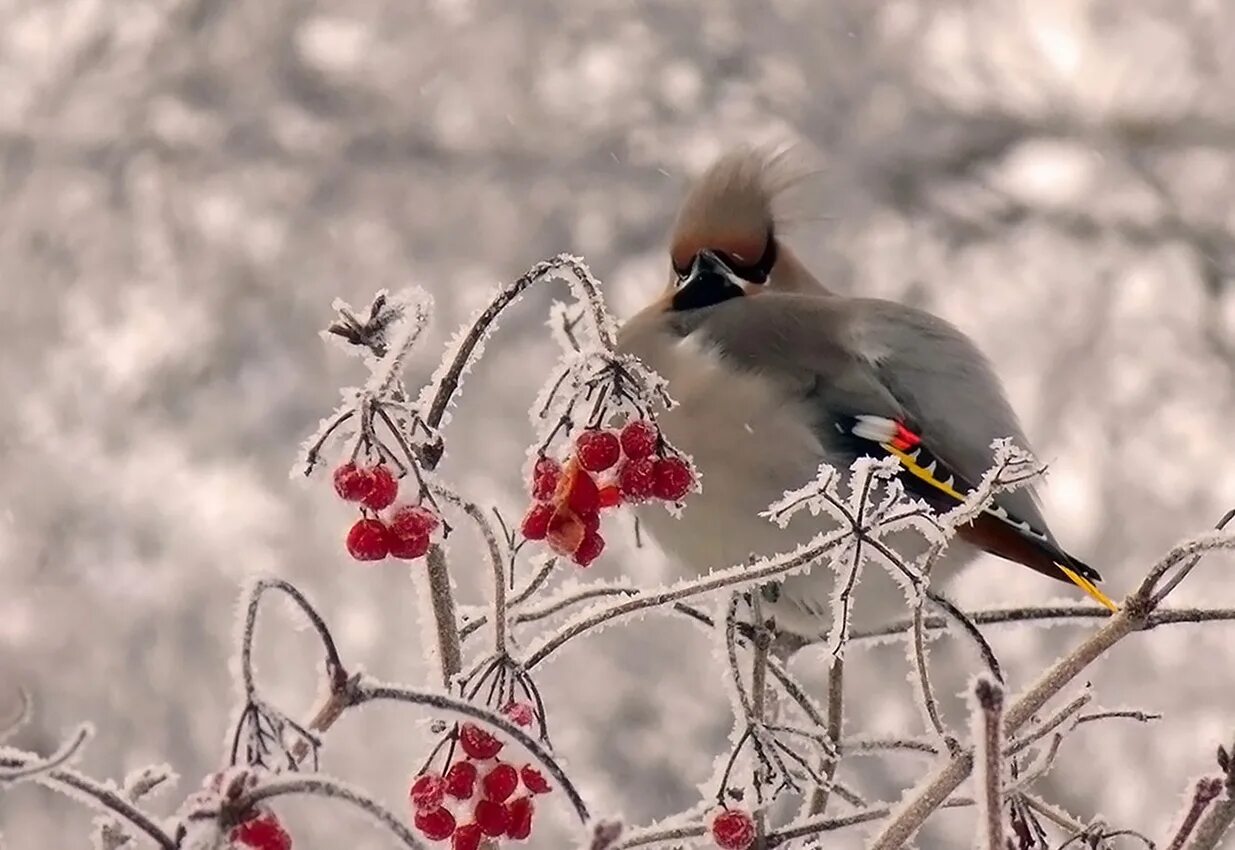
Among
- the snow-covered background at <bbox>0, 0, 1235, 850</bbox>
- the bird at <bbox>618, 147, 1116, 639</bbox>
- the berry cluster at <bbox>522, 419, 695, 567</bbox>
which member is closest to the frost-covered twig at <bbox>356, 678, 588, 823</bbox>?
the berry cluster at <bbox>522, 419, 695, 567</bbox>

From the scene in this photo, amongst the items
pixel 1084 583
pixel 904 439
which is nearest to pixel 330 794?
pixel 1084 583

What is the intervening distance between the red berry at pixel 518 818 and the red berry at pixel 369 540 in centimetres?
15

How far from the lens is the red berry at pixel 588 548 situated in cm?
93

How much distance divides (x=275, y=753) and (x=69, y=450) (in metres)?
3.40

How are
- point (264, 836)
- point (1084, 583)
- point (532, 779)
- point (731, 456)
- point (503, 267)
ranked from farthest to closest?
point (503, 267) < point (731, 456) < point (1084, 583) < point (532, 779) < point (264, 836)

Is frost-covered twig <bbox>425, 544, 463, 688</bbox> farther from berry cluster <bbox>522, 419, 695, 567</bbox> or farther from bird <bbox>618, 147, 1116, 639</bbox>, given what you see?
bird <bbox>618, 147, 1116, 639</bbox>

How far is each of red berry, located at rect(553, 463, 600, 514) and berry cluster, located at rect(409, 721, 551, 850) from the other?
13 cm

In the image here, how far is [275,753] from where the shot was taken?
0.66 m

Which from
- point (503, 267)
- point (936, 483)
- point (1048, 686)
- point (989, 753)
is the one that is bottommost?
point (989, 753)

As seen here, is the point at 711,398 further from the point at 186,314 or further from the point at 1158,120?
the point at 1158,120

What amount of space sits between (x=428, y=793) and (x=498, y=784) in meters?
0.04

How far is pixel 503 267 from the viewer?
4.03 metres

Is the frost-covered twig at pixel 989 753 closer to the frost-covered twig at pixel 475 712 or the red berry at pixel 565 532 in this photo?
the frost-covered twig at pixel 475 712

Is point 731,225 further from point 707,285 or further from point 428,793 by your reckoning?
point 428,793
